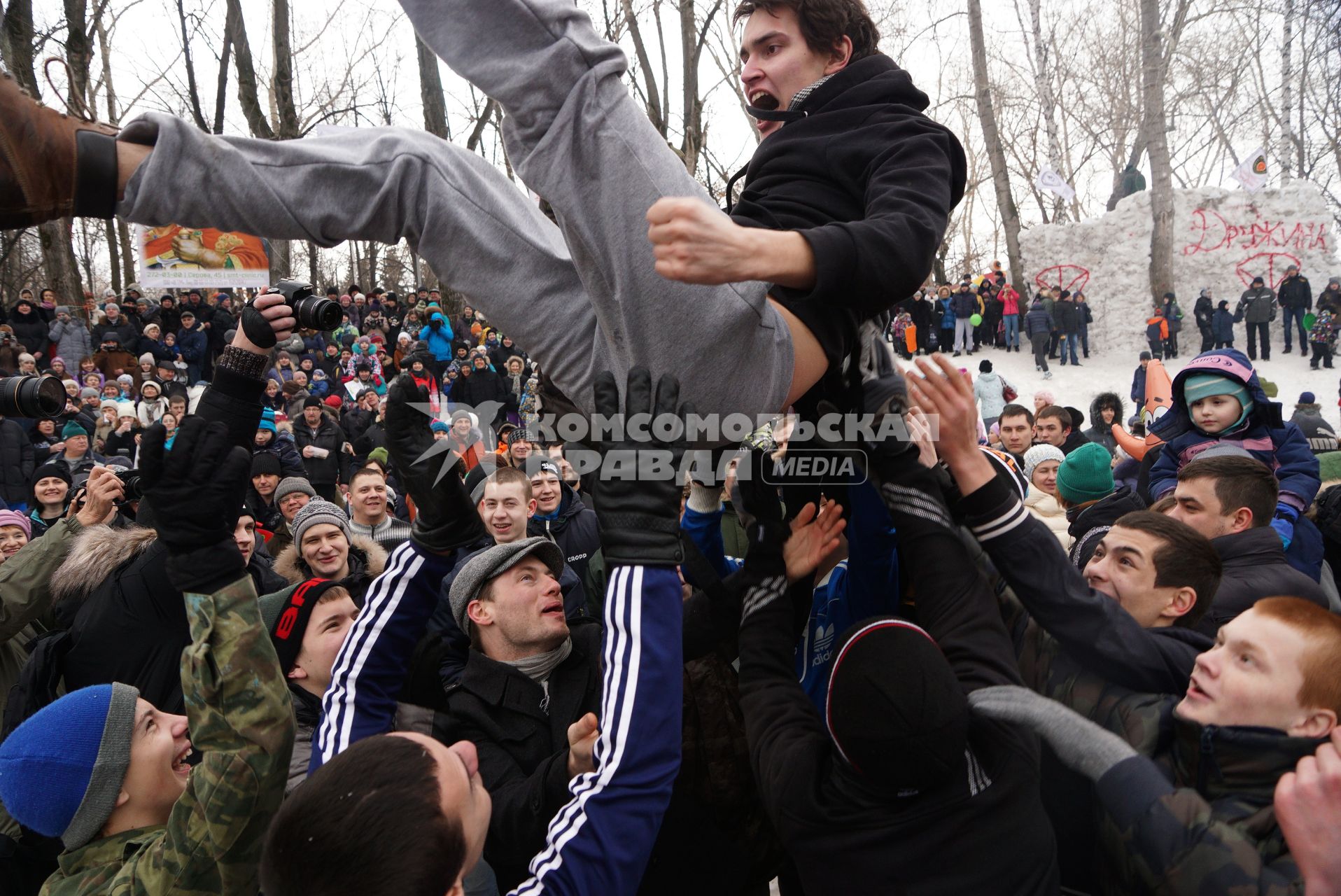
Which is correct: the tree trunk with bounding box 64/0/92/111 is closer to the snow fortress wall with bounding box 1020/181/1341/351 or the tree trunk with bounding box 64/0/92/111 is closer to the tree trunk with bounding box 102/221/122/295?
the tree trunk with bounding box 102/221/122/295

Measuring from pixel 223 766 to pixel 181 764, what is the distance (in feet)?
1.89

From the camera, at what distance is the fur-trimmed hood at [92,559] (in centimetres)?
350

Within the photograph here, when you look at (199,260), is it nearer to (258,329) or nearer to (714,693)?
(258,329)

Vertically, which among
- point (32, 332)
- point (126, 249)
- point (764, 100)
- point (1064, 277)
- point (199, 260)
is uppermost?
point (126, 249)

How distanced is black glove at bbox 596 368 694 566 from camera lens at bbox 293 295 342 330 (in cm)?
59

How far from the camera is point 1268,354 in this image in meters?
17.5

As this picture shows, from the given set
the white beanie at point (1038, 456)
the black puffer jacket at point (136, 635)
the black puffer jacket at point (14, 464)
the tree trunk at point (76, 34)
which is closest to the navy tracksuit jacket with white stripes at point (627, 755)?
the black puffer jacket at point (136, 635)

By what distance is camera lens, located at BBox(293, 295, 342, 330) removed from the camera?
6.68ft

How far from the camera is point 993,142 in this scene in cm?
1980

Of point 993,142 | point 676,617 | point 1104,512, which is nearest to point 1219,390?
point 1104,512

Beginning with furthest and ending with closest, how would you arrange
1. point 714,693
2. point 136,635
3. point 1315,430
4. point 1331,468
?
point 1315,430 < point 1331,468 < point 136,635 < point 714,693

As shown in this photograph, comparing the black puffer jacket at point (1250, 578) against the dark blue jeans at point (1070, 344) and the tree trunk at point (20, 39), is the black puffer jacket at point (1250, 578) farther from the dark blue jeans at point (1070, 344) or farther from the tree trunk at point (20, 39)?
the dark blue jeans at point (1070, 344)

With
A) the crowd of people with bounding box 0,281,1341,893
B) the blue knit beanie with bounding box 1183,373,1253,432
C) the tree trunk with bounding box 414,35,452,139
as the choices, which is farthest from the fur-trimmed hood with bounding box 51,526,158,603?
the tree trunk with bounding box 414,35,452,139

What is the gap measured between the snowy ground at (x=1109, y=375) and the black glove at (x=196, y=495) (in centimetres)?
1532
